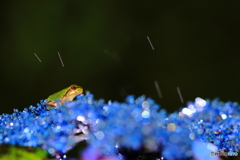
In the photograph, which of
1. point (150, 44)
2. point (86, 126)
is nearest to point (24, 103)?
point (150, 44)

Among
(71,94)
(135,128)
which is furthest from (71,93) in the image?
(135,128)

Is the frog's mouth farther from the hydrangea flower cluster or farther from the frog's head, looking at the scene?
the hydrangea flower cluster

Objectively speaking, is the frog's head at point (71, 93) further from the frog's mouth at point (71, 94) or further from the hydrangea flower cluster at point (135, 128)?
the hydrangea flower cluster at point (135, 128)

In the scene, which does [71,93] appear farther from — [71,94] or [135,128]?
[135,128]

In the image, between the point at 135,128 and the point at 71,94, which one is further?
the point at 71,94

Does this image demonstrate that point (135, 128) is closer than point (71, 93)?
Yes

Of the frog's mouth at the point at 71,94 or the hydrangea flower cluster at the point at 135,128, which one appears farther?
the frog's mouth at the point at 71,94

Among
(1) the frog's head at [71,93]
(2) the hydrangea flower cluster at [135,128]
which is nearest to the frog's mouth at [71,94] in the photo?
(1) the frog's head at [71,93]

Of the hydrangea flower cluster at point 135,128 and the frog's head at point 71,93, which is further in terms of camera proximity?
the frog's head at point 71,93
